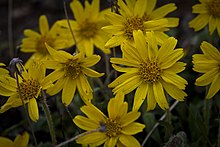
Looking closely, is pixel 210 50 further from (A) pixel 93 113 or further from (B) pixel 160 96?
(A) pixel 93 113

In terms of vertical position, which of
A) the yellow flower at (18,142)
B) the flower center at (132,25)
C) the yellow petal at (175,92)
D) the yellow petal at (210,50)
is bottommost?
the yellow flower at (18,142)

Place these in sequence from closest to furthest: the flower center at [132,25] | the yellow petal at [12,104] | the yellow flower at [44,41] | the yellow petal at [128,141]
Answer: the yellow petal at [128,141] → the yellow petal at [12,104] → the flower center at [132,25] → the yellow flower at [44,41]

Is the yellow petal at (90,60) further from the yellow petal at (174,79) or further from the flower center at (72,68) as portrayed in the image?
the yellow petal at (174,79)

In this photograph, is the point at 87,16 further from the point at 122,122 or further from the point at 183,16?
the point at 183,16

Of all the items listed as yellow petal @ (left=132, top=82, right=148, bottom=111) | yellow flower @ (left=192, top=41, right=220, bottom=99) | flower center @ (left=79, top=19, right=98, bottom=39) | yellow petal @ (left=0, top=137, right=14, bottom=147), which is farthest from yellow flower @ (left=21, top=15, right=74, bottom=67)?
yellow flower @ (left=192, top=41, right=220, bottom=99)

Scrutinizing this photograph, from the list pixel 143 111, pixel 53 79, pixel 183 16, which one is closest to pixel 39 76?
pixel 53 79

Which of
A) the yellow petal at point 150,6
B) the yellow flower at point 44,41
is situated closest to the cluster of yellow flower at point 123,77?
the yellow petal at point 150,6

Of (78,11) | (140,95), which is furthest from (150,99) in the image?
(78,11)
